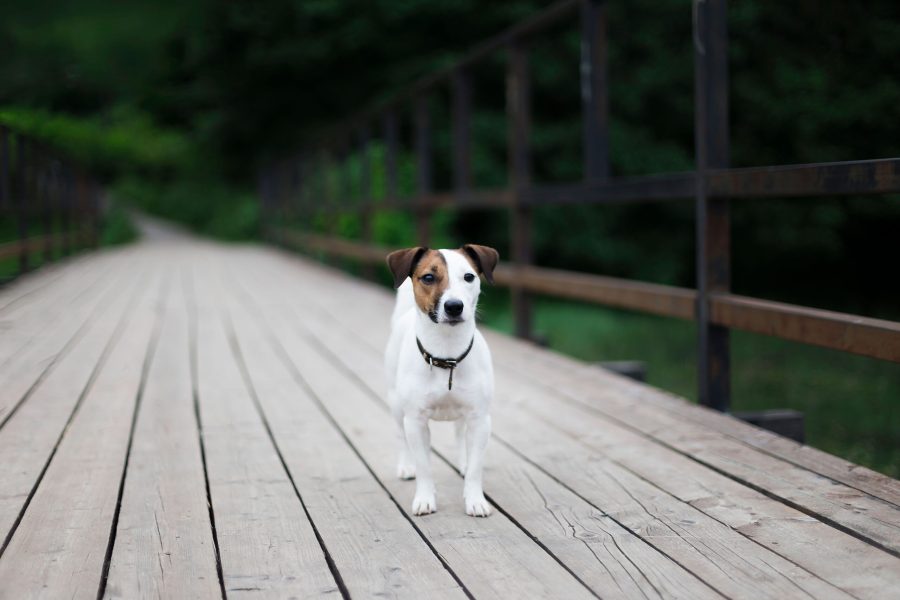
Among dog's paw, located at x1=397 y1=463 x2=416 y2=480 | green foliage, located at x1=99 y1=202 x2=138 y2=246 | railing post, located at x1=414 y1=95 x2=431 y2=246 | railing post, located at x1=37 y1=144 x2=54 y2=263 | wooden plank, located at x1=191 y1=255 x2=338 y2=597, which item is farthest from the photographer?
green foliage, located at x1=99 y1=202 x2=138 y2=246

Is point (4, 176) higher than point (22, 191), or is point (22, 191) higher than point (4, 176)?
point (4, 176)

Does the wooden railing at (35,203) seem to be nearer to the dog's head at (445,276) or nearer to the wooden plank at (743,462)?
the wooden plank at (743,462)

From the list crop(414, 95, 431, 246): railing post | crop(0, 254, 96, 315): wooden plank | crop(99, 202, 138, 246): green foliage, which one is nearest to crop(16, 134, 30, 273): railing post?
crop(0, 254, 96, 315): wooden plank

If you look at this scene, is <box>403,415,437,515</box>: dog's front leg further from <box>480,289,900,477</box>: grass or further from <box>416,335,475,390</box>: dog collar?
<box>480,289,900,477</box>: grass

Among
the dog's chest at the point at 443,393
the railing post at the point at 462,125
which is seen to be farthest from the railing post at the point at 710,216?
the railing post at the point at 462,125

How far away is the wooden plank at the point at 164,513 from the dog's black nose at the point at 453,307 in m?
0.84

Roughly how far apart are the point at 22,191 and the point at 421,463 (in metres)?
8.26

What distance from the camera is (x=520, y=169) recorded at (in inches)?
248

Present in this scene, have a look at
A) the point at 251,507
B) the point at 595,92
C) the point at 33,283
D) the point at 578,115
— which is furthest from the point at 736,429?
the point at 578,115

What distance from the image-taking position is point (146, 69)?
26234 mm

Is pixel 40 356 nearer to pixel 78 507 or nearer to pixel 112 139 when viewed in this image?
pixel 78 507

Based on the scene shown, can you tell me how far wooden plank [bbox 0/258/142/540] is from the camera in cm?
300

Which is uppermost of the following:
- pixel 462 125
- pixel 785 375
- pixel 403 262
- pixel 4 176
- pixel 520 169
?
pixel 462 125

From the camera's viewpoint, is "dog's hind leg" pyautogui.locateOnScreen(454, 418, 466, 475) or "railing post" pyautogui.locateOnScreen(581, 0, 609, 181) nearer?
"dog's hind leg" pyautogui.locateOnScreen(454, 418, 466, 475)
